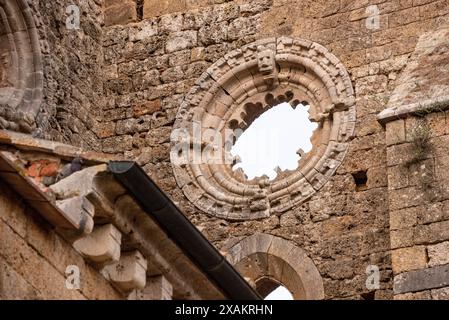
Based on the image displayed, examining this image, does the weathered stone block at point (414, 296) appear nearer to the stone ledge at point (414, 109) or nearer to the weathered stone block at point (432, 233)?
the weathered stone block at point (432, 233)

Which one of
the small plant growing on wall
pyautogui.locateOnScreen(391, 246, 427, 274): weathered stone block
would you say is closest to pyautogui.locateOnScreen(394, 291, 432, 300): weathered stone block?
pyautogui.locateOnScreen(391, 246, 427, 274): weathered stone block

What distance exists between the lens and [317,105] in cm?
1750

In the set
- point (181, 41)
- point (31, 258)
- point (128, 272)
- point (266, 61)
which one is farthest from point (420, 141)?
point (31, 258)

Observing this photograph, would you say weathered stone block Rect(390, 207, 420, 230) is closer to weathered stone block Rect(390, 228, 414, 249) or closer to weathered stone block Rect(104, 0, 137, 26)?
weathered stone block Rect(390, 228, 414, 249)

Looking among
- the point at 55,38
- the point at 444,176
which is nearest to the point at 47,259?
Result: the point at 444,176

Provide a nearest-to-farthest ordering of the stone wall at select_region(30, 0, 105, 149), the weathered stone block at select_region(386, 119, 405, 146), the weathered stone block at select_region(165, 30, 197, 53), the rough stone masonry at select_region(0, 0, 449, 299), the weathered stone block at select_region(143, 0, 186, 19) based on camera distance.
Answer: the rough stone masonry at select_region(0, 0, 449, 299) → the weathered stone block at select_region(386, 119, 405, 146) → the stone wall at select_region(30, 0, 105, 149) → the weathered stone block at select_region(165, 30, 197, 53) → the weathered stone block at select_region(143, 0, 186, 19)

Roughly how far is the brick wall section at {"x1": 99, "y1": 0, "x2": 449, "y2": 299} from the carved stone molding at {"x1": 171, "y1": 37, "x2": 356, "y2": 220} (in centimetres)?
11

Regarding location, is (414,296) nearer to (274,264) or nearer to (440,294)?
(440,294)

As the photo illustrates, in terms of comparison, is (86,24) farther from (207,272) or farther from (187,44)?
(207,272)

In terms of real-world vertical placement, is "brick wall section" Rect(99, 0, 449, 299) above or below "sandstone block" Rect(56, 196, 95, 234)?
above

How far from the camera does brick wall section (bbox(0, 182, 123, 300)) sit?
9.53m

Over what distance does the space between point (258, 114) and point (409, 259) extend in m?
3.19

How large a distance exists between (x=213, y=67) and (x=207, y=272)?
736 centimetres

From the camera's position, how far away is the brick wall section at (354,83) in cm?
1638
